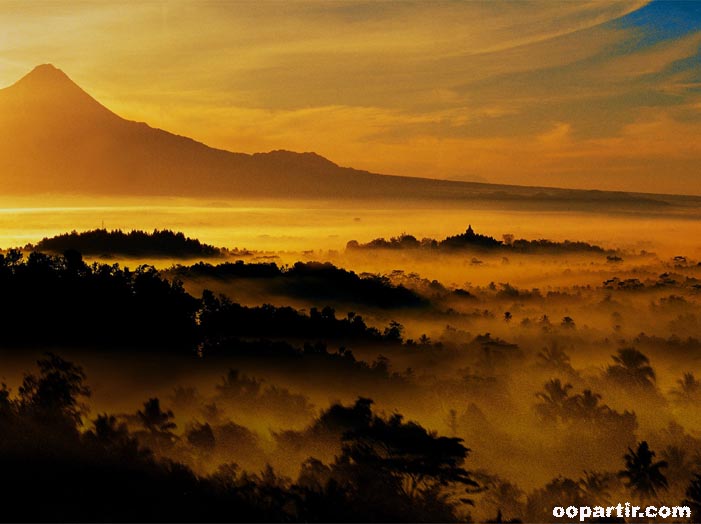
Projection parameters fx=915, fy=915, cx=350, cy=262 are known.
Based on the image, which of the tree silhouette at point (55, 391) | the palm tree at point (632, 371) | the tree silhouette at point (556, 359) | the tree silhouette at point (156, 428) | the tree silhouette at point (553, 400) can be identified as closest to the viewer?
the tree silhouette at point (156, 428)

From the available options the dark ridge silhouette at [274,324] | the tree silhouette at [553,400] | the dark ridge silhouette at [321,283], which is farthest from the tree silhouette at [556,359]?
the dark ridge silhouette at [321,283]

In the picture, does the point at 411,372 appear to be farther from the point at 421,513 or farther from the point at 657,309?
the point at 657,309

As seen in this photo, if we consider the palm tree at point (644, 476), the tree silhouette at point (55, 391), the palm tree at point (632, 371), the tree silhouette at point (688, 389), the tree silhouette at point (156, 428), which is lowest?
the tree silhouette at point (688, 389)

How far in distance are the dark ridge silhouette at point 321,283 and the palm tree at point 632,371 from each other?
52780 mm

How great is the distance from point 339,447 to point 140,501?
49.7 ft

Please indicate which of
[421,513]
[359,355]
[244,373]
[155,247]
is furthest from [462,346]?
[421,513]

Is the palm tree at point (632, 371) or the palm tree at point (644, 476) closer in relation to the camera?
the palm tree at point (644, 476)

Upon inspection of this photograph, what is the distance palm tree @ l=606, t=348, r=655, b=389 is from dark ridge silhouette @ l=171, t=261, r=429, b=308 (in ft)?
173

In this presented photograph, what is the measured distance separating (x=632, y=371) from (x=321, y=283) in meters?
65.2

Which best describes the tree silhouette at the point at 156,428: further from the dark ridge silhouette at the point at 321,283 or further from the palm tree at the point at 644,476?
the dark ridge silhouette at the point at 321,283

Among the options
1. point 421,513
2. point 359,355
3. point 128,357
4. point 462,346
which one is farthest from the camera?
point 462,346

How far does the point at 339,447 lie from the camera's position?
45.7m

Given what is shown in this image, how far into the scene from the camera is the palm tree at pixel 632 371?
88.9 metres

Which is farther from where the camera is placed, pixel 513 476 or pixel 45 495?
pixel 513 476
